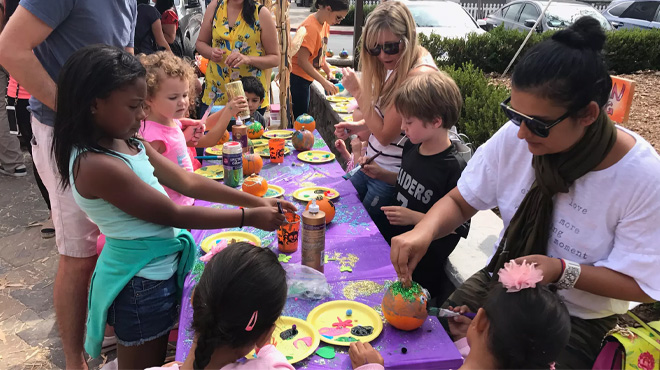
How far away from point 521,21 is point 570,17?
1.32 m

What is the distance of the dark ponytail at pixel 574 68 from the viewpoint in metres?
1.66

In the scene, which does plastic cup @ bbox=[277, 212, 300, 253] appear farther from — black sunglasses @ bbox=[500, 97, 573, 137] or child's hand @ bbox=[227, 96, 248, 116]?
child's hand @ bbox=[227, 96, 248, 116]

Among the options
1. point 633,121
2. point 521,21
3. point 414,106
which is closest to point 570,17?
point 521,21

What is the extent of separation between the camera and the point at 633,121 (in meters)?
7.43

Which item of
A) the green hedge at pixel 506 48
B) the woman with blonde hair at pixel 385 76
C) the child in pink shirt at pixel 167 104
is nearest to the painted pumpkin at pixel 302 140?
the woman with blonde hair at pixel 385 76

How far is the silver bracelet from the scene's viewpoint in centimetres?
178

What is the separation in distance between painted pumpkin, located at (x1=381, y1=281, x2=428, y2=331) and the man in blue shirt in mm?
1683

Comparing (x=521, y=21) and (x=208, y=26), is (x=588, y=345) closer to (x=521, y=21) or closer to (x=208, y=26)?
(x=208, y=26)

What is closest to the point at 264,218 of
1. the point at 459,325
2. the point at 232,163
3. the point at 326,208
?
the point at 326,208

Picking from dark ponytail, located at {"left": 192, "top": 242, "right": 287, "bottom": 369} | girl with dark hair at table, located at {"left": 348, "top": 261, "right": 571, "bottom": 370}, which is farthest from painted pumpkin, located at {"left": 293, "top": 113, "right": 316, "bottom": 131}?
girl with dark hair at table, located at {"left": 348, "top": 261, "right": 571, "bottom": 370}

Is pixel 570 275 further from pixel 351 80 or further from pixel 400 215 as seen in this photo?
pixel 351 80

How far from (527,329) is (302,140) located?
264 cm

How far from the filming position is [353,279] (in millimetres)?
2186

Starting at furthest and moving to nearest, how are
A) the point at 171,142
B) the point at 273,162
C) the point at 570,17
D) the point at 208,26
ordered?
the point at 570,17, the point at 208,26, the point at 273,162, the point at 171,142
